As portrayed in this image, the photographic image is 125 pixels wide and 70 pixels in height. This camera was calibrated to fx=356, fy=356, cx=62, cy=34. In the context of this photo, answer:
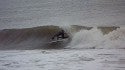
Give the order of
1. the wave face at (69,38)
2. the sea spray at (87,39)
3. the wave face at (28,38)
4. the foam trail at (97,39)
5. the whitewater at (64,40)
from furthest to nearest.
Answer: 1. the wave face at (28,38)
2. the sea spray at (87,39)
3. the wave face at (69,38)
4. the foam trail at (97,39)
5. the whitewater at (64,40)

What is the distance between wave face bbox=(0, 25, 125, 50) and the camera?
47.9 ft

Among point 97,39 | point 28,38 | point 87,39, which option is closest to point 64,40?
point 87,39

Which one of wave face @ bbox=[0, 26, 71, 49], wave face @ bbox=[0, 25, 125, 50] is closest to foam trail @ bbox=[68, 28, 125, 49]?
wave face @ bbox=[0, 25, 125, 50]

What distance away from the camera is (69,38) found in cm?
1652

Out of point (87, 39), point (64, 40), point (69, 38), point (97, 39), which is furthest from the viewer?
point (69, 38)

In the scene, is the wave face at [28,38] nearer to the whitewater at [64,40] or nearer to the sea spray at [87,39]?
the whitewater at [64,40]

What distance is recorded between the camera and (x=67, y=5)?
34.6 m

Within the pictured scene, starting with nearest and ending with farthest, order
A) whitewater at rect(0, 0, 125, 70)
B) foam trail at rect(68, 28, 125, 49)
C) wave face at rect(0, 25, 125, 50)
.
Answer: whitewater at rect(0, 0, 125, 70), foam trail at rect(68, 28, 125, 49), wave face at rect(0, 25, 125, 50)

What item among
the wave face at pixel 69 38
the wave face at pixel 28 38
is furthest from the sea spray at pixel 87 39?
the wave face at pixel 28 38

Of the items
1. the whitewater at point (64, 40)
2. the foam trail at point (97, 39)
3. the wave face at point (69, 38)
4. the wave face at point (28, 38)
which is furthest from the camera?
the wave face at point (28, 38)

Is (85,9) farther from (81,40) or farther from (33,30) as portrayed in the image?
(81,40)

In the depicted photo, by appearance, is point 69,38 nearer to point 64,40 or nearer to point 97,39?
point 64,40

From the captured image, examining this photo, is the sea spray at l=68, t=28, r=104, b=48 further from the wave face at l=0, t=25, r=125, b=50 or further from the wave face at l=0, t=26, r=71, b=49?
the wave face at l=0, t=26, r=71, b=49

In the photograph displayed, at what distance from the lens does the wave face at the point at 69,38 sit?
1460cm
